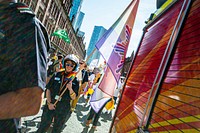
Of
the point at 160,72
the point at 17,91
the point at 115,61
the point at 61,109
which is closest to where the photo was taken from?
the point at 17,91

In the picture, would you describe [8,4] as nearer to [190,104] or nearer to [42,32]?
[42,32]

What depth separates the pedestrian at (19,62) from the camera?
1.00 meters

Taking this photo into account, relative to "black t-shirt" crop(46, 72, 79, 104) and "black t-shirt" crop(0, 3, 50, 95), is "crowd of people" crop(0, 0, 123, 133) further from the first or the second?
"black t-shirt" crop(46, 72, 79, 104)

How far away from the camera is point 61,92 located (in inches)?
165

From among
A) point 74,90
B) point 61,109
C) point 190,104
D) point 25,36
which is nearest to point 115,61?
point 74,90

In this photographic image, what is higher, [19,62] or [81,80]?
[19,62]

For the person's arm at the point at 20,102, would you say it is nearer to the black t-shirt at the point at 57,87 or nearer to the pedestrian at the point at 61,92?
the pedestrian at the point at 61,92

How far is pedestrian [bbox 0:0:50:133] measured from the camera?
1001mm

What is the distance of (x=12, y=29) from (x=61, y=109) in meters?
3.04

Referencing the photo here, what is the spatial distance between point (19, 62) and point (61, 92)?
10.6 feet

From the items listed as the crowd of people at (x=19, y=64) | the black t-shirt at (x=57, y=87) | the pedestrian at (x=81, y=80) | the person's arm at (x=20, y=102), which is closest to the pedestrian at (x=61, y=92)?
the black t-shirt at (x=57, y=87)

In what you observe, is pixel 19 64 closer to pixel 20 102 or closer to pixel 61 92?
pixel 20 102

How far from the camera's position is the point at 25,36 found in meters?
1.08

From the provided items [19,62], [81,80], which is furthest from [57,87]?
[19,62]
